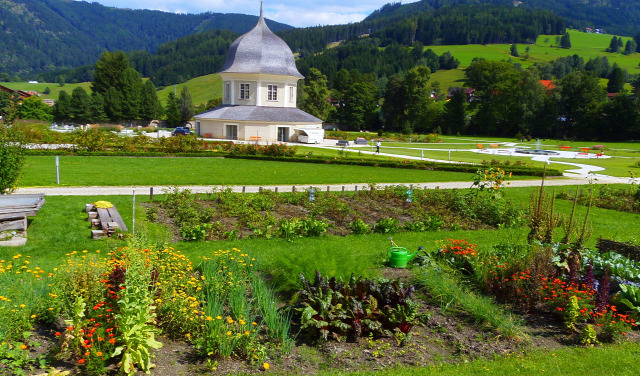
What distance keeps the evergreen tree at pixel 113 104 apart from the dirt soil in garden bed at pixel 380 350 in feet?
216

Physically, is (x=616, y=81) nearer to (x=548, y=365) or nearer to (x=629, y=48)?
(x=629, y=48)

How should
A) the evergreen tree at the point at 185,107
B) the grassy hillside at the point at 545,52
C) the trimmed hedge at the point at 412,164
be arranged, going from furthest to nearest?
the grassy hillside at the point at 545,52
the evergreen tree at the point at 185,107
the trimmed hedge at the point at 412,164

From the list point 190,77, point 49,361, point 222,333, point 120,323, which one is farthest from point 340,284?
point 190,77

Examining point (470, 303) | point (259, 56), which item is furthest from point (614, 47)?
point (470, 303)

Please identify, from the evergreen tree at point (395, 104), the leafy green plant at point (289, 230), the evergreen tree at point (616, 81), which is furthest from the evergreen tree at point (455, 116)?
the leafy green plant at point (289, 230)

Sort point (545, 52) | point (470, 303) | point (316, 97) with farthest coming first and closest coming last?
point (545, 52)
point (316, 97)
point (470, 303)

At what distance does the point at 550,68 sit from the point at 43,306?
10230 cm

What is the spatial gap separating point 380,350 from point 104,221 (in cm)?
727

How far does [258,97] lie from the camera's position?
44.8 m

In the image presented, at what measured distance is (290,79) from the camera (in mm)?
45656

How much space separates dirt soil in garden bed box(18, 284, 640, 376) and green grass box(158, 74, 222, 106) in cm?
10265

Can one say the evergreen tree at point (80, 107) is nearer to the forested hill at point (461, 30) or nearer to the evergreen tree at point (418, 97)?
the evergreen tree at point (418, 97)

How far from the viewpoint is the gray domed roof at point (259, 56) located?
147 feet

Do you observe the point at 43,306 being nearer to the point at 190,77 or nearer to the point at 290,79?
the point at 290,79
